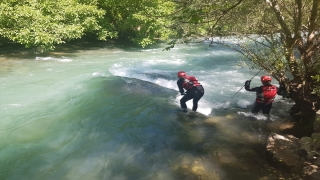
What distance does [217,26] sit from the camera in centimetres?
893

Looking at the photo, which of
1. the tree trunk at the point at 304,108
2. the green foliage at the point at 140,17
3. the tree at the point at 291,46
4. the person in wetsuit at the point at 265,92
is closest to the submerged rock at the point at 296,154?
the tree trunk at the point at 304,108

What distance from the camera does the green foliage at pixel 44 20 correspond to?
13.0 metres

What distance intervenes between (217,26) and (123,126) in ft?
15.6

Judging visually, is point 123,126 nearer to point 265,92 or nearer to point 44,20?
point 265,92

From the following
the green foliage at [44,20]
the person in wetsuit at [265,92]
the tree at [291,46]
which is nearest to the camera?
the tree at [291,46]

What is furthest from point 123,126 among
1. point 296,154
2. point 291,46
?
point 291,46

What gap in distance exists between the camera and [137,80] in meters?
11.7

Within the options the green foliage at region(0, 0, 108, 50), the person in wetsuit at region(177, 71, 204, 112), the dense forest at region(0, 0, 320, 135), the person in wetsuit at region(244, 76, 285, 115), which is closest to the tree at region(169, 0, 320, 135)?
the dense forest at region(0, 0, 320, 135)

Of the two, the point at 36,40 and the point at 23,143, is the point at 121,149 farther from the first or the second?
the point at 36,40

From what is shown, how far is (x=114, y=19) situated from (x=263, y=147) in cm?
1700

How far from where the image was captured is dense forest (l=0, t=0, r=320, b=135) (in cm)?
575

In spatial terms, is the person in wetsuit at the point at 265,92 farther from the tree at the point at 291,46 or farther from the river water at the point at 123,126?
the tree at the point at 291,46

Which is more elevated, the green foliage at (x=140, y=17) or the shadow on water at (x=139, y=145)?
the green foliage at (x=140, y=17)

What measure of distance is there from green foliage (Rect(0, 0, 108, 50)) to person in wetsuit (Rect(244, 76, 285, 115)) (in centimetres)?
1095
